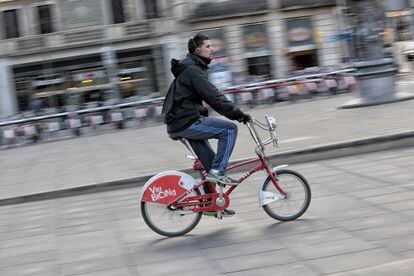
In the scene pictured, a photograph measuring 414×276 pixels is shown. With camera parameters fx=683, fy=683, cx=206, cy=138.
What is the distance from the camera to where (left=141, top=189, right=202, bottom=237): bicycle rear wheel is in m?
6.54

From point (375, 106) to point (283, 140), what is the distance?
165 inches

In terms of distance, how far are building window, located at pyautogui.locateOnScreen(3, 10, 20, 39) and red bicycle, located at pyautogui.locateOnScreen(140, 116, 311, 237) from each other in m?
27.1

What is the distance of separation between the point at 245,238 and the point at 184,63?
1715mm

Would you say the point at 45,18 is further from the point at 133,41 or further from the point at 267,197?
the point at 267,197

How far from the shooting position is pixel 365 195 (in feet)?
24.0

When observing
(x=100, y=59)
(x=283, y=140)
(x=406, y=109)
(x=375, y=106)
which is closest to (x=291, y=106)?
(x=375, y=106)

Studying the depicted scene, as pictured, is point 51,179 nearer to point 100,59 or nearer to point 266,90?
point 266,90

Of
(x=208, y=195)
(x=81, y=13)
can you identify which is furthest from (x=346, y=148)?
(x=81, y=13)

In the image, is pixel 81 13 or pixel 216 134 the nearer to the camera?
pixel 216 134

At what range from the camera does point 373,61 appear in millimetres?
15812

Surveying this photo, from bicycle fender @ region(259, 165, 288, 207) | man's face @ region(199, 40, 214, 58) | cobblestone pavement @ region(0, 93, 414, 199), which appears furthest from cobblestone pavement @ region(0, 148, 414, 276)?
cobblestone pavement @ region(0, 93, 414, 199)

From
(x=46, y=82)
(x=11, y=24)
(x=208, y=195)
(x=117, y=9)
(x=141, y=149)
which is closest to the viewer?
(x=208, y=195)

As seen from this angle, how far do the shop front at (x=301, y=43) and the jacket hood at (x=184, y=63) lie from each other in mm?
26233

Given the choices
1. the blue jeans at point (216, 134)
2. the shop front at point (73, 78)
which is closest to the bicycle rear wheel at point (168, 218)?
the blue jeans at point (216, 134)
